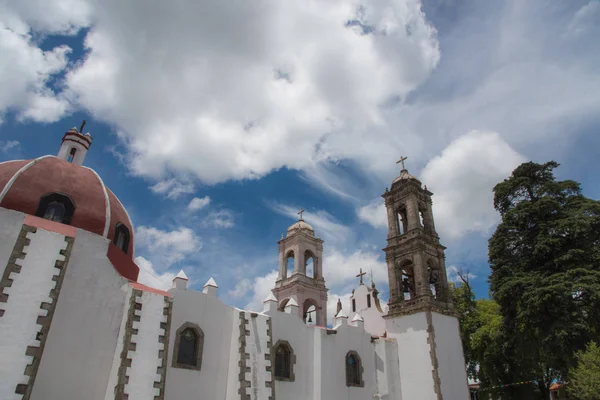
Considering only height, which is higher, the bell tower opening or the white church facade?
the bell tower opening

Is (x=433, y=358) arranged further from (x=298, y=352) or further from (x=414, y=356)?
(x=298, y=352)

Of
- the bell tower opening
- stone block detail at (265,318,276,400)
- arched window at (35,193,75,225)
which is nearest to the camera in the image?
arched window at (35,193,75,225)

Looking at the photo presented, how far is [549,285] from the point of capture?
15945 millimetres

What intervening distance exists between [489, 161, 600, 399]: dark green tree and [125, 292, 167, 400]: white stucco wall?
14.1 m

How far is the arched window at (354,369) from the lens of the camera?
16.9m

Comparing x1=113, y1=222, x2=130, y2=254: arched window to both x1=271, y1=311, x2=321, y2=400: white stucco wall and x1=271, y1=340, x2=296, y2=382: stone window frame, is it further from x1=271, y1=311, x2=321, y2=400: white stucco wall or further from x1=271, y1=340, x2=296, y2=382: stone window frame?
x1=271, y1=340, x2=296, y2=382: stone window frame

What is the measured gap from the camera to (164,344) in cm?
1136

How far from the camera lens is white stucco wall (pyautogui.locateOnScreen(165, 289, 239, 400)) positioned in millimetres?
12016

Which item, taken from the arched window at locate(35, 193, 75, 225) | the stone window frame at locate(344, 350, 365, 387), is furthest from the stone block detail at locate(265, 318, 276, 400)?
the arched window at locate(35, 193, 75, 225)

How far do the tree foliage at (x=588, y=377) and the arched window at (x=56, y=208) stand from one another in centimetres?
1692

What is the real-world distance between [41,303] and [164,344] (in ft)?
11.0

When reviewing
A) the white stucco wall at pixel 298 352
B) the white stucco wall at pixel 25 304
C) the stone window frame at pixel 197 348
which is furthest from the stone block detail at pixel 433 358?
the white stucco wall at pixel 25 304

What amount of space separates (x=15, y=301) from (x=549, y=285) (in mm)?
17822

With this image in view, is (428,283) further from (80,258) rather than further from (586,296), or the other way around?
(80,258)
